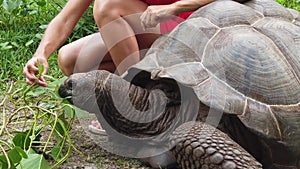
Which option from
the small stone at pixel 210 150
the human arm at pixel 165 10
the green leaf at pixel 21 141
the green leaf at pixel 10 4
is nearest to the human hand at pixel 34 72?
the green leaf at pixel 21 141

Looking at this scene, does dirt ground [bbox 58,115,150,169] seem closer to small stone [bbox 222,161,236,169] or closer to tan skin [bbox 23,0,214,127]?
tan skin [bbox 23,0,214,127]

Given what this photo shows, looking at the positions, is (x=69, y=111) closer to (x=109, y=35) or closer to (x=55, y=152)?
(x=55, y=152)

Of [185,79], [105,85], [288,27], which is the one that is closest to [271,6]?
[288,27]

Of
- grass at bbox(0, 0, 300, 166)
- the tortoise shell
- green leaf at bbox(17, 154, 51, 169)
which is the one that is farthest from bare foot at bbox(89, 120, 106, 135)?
grass at bbox(0, 0, 300, 166)

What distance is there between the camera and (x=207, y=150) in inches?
87.1

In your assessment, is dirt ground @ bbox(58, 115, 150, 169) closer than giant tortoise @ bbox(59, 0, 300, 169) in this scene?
No

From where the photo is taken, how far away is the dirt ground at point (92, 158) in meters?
2.57

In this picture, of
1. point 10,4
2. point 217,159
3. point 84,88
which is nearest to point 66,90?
point 84,88

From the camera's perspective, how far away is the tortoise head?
2.47 m

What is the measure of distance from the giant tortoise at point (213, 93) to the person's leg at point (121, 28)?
0.25 meters

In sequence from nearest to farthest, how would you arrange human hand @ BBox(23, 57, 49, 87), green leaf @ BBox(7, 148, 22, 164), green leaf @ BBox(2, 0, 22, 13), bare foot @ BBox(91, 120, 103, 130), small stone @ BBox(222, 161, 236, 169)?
green leaf @ BBox(7, 148, 22, 164) → small stone @ BBox(222, 161, 236, 169) → human hand @ BBox(23, 57, 49, 87) → bare foot @ BBox(91, 120, 103, 130) → green leaf @ BBox(2, 0, 22, 13)

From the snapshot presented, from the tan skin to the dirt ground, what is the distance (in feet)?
0.40

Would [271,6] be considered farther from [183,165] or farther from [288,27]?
[183,165]

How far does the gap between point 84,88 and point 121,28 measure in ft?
1.52
